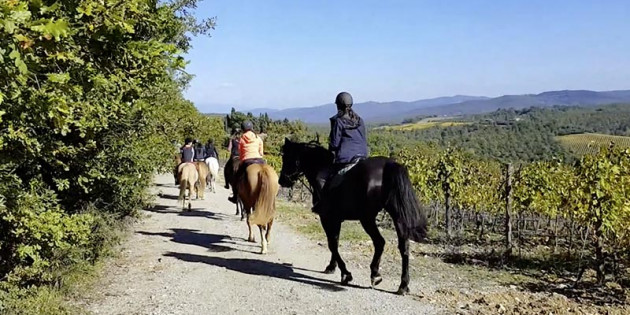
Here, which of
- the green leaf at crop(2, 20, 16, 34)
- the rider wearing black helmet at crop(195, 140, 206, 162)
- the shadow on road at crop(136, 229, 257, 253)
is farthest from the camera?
the rider wearing black helmet at crop(195, 140, 206, 162)

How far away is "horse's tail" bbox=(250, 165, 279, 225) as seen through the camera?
948 centimetres

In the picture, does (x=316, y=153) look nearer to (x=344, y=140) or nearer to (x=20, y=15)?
(x=344, y=140)

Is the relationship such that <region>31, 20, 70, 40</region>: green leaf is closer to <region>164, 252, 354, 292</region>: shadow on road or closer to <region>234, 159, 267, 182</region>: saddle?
<region>164, 252, 354, 292</region>: shadow on road

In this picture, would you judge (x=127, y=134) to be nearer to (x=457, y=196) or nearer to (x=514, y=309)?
(x=514, y=309)

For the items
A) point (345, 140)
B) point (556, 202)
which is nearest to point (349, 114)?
point (345, 140)

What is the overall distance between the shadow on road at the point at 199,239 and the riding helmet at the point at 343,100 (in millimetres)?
3908

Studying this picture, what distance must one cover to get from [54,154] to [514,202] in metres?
15.2

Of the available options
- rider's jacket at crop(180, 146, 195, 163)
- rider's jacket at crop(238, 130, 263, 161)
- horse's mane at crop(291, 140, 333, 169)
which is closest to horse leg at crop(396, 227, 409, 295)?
horse's mane at crop(291, 140, 333, 169)

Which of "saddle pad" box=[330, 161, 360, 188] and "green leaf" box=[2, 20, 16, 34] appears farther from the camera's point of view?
"saddle pad" box=[330, 161, 360, 188]

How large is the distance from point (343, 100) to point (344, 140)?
58cm

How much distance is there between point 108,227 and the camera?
850 centimetres

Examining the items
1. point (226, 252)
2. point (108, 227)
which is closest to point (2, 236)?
point (108, 227)

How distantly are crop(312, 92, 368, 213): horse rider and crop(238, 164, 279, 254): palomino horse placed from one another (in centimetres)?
219

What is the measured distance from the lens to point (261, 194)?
9656 millimetres
